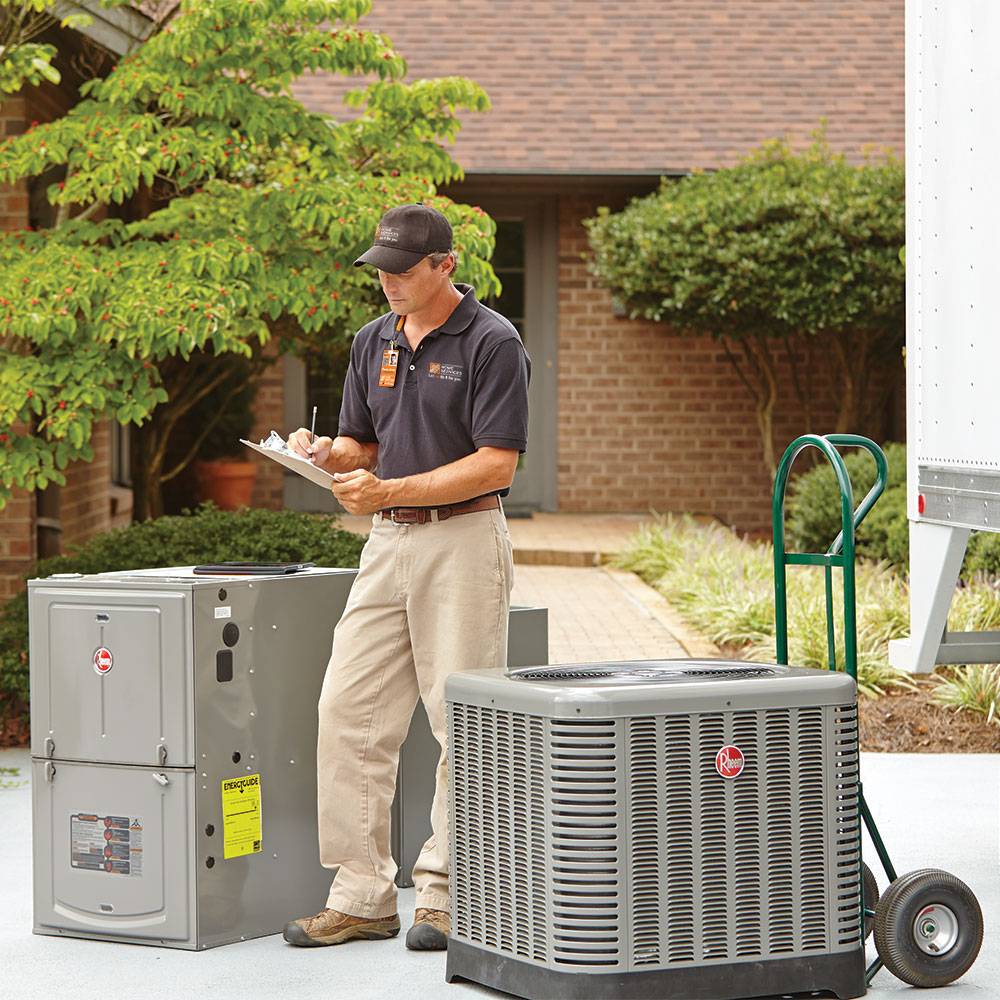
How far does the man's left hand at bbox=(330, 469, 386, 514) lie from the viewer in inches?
168

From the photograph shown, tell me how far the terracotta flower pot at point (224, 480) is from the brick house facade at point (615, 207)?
0.61m

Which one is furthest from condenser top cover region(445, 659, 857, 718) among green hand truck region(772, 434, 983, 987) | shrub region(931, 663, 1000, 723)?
shrub region(931, 663, 1000, 723)

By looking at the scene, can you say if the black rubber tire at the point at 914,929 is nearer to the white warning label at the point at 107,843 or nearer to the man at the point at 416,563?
the man at the point at 416,563

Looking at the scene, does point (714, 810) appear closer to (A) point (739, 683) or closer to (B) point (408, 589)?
(A) point (739, 683)

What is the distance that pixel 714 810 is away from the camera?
12.5ft

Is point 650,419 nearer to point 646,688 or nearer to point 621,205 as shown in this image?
point 621,205

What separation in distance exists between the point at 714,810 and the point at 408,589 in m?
1.13

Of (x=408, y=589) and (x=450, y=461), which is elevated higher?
(x=450, y=461)

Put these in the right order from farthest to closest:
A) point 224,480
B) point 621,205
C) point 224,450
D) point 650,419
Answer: point 650,419 < point 621,205 < point 224,450 < point 224,480

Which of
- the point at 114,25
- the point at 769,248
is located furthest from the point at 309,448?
the point at 769,248

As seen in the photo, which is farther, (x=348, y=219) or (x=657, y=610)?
(x=657, y=610)

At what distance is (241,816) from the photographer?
15.0 feet

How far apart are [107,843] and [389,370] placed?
159cm

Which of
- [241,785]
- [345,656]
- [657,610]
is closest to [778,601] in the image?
[345,656]
